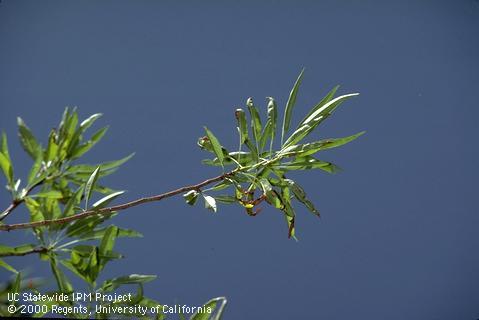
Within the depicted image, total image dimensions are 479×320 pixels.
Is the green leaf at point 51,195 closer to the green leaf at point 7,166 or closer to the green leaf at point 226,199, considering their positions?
the green leaf at point 7,166

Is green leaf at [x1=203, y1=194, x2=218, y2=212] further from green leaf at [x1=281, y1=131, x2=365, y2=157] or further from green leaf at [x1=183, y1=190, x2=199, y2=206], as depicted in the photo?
green leaf at [x1=281, y1=131, x2=365, y2=157]

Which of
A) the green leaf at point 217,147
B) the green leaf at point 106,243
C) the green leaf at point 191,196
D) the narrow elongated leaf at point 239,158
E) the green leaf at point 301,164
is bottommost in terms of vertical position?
the green leaf at point 106,243

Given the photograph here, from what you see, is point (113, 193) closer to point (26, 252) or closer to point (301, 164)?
point (26, 252)

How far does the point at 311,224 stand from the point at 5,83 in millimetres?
1654

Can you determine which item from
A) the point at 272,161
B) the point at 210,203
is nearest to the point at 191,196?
the point at 210,203

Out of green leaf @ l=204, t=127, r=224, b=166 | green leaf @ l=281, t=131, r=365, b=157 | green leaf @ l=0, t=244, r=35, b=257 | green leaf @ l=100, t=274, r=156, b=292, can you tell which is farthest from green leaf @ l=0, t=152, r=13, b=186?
green leaf @ l=281, t=131, r=365, b=157

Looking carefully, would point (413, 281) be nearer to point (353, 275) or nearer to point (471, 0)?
point (353, 275)

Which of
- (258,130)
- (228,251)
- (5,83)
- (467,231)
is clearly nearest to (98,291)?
(258,130)

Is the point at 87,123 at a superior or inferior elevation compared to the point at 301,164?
superior

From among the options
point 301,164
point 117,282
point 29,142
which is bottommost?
point 117,282

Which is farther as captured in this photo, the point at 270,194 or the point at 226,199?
the point at 226,199

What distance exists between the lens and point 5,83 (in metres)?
3.25

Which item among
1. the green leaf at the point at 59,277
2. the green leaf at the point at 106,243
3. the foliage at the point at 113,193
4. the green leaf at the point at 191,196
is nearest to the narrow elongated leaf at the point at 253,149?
the foliage at the point at 113,193

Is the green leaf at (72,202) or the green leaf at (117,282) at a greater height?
the green leaf at (72,202)
